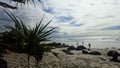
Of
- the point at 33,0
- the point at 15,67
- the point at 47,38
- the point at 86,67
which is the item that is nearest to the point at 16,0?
the point at 33,0

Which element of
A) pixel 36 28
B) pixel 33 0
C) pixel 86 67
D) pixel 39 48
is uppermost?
pixel 33 0

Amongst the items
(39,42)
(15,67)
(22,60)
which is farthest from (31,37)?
(22,60)

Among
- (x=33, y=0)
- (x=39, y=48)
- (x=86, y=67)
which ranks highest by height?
(x=33, y=0)

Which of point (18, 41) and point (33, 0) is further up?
point (33, 0)

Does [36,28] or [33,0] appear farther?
[33,0]

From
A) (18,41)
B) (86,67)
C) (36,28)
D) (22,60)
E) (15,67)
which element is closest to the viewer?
(36,28)

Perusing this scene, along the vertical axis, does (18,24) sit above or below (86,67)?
above

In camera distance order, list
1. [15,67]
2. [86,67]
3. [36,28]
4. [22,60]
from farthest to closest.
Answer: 1. [86,67]
2. [22,60]
3. [15,67]
4. [36,28]

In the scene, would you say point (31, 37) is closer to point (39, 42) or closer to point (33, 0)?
point (39, 42)

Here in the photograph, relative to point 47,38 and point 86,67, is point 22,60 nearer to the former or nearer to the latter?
point 86,67

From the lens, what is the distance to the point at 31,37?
20.1 ft

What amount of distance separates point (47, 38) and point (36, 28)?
493mm

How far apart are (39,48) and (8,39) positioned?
1147 mm

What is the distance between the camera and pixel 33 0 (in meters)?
6.74
